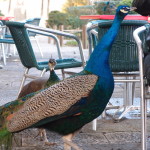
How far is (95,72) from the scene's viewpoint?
312cm

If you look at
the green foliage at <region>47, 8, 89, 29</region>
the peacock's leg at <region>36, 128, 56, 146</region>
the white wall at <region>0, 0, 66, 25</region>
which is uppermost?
the peacock's leg at <region>36, 128, 56, 146</region>

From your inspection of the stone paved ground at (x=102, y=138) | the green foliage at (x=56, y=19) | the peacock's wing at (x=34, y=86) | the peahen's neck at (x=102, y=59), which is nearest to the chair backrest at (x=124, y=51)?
the stone paved ground at (x=102, y=138)

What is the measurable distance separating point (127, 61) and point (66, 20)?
19.8 metres

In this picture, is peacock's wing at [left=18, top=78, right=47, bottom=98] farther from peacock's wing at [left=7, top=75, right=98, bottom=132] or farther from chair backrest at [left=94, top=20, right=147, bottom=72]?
peacock's wing at [left=7, top=75, right=98, bottom=132]

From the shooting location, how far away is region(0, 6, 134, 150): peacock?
9.91 ft

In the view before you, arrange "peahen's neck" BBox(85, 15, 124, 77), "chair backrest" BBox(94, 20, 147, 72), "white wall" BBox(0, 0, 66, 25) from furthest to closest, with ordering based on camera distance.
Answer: "white wall" BBox(0, 0, 66, 25), "chair backrest" BBox(94, 20, 147, 72), "peahen's neck" BBox(85, 15, 124, 77)

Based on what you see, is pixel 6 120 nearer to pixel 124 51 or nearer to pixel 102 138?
pixel 102 138

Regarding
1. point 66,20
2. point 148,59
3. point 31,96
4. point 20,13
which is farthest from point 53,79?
point 20,13

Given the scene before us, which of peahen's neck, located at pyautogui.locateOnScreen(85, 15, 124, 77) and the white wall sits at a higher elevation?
peahen's neck, located at pyautogui.locateOnScreen(85, 15, 124, 77)

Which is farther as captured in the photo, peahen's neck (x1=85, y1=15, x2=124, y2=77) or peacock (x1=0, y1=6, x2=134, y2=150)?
peahen's neck (x1=85, y1=15, x2=124, y2=77)

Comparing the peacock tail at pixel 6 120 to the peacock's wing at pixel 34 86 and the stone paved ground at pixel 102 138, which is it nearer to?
the stone paved ground at pixel 102 138

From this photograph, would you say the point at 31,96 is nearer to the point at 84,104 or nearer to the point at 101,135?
the point at 84,104

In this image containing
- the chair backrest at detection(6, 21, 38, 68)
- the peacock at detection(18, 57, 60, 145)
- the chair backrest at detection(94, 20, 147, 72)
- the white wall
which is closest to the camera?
the peacock at detection(18, 57, 60, 145)

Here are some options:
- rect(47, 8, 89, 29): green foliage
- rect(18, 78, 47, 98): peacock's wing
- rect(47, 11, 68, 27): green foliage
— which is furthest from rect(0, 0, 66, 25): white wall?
rect(18, 78, 47, 98): peacock's wing
